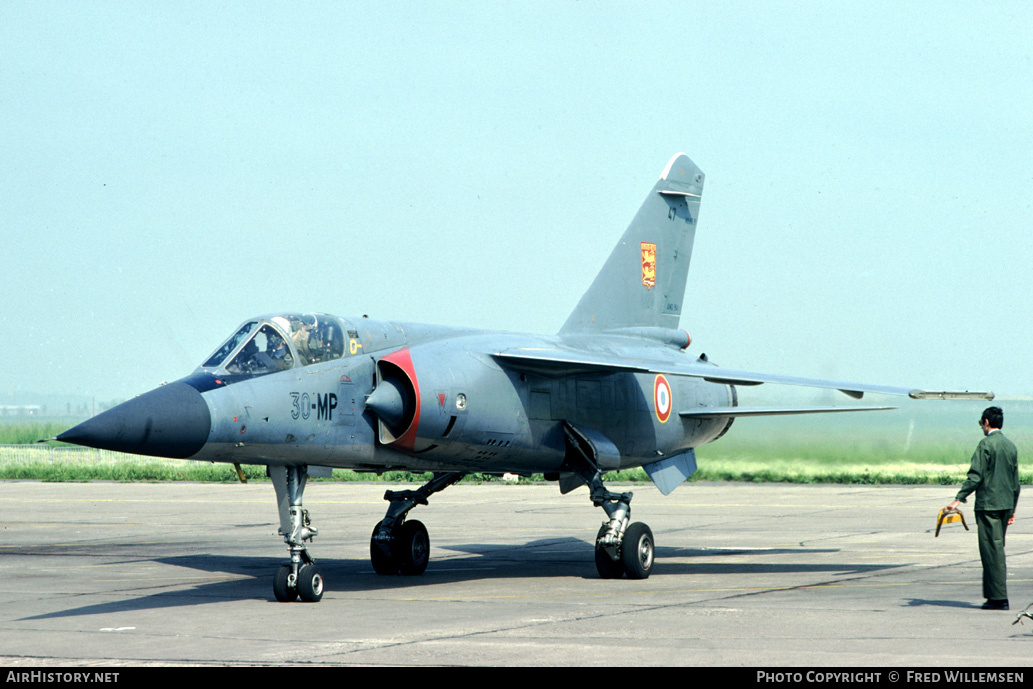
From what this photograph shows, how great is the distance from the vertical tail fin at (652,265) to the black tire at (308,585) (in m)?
6.56

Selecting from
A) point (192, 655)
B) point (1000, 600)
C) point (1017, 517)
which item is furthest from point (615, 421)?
point (1017, 517)

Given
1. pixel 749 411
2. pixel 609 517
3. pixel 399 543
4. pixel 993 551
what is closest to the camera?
pixel 993 551

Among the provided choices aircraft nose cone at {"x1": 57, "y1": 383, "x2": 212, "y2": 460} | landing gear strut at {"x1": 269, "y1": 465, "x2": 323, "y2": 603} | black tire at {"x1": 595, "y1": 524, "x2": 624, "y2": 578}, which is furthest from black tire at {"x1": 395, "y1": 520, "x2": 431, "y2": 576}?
aircraft nose cone at {"x1": 57, "y1": 383, "x2": 212, "y2": 460}

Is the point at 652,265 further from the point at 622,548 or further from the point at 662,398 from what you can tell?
the point at 622,548

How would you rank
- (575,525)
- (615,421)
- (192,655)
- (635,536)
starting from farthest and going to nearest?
(575,525) < (615,421) < (635,536) < (192,655)

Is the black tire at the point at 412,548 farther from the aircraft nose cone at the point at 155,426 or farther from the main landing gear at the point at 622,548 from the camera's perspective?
the aircraft nose cone at the point at 155,426

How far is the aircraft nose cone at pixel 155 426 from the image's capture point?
1024cm

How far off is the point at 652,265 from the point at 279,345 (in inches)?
309

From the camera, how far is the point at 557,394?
14859 mm

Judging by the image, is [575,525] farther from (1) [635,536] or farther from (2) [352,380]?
(2) [352,380]

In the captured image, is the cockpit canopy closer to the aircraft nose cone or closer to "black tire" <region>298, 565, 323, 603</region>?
the aircraft nose cone

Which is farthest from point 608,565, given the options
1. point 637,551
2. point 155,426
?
point 155,426

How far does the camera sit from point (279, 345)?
39.7 feet

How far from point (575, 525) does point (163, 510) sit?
10.1 m
